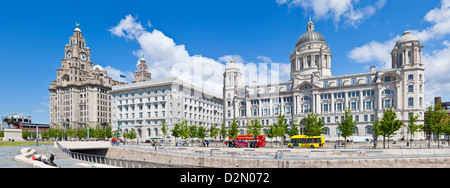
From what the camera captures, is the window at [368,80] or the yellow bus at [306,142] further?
the window at [368,80]

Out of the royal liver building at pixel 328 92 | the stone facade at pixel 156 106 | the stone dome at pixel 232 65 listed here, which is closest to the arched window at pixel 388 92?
the royal liver building at pixel 328 92

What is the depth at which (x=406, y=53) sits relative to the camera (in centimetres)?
7731

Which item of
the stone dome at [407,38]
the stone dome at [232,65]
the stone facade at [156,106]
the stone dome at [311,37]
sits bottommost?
the stone facade at [156,106]

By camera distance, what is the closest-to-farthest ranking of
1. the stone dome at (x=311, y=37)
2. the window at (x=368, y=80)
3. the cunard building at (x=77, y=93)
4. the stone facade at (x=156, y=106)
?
the window at (x=368, y=80)
the stone facade at (x=156, y=106)
the stone dome at (x=311, y=37)
the cunard building at (x=77, y=93)

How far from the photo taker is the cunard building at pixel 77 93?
131 m

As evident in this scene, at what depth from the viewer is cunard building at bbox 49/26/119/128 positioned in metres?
131

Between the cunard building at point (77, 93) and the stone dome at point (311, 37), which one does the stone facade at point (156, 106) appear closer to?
the cunard building at point (77, 93)

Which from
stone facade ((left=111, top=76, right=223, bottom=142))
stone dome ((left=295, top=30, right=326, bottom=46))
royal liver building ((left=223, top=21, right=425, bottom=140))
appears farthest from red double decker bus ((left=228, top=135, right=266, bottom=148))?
stone dome ((left=295, top=30, right=326, bottom=46))

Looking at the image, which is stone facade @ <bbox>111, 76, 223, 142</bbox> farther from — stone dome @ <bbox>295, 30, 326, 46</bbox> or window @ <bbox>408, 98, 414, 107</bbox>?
window @ <bbox>408, 98, 414, 107</bbox>

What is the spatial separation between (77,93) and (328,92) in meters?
121

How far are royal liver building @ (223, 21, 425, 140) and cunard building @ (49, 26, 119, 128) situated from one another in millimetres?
70633

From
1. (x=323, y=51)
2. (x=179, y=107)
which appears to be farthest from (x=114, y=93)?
(x=323, y=51)

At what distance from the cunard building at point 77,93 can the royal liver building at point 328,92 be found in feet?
232
